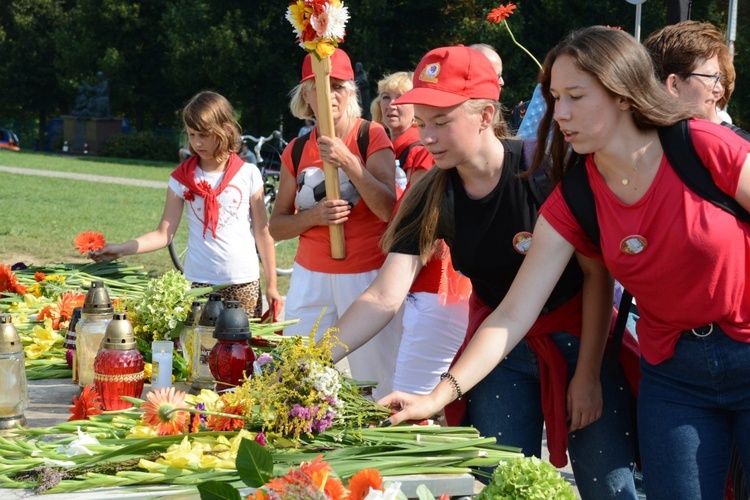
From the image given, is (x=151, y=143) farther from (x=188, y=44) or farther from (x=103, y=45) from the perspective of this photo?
(x=103, y=45)

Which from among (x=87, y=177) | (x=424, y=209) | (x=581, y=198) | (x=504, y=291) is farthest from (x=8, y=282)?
(x=87, y=177)

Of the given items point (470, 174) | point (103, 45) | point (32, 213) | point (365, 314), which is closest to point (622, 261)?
point (470, 174)

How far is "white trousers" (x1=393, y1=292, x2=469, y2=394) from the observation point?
3.93m

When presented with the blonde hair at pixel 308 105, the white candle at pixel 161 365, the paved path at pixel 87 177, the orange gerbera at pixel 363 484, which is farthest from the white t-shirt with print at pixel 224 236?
the paved path at pixel 87 177

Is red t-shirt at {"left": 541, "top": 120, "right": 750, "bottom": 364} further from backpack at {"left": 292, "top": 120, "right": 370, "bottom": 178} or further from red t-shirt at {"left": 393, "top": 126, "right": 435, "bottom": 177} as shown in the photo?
backpack at {"left": 292, "top": 120, "right": 370, "bottom": 178}

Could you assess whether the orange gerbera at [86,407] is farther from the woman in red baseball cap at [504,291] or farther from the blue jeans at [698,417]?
the blue jeans at [698,417]

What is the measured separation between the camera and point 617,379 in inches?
109

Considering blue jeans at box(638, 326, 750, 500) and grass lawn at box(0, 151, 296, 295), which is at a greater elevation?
blue jeans at box(638, 326, 750, 500)

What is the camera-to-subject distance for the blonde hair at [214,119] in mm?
4793

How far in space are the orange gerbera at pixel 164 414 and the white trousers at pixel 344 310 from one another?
1975 millimetres

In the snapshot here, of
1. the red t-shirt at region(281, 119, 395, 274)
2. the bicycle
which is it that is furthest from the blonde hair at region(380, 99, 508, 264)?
the bicycle

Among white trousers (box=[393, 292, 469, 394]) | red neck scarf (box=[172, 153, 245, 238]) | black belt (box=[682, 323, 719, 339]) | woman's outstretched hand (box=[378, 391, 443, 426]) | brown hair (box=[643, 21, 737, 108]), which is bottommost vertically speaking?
white trousers (box=[393, 292, 469, 394])

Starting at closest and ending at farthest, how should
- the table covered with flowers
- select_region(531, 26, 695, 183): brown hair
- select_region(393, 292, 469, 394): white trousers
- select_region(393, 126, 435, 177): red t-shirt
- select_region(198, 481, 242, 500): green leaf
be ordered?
1. select_region(198, 481, 242, 500): green leaf
2. the table covered with flowers
3. select_region(531, 26, 695, 183): brown hair
4. select_region(393, 292, 469, 394): white trousers
5. select_region(393, 126, 435, 177): red t-shirt

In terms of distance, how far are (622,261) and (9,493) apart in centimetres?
147
